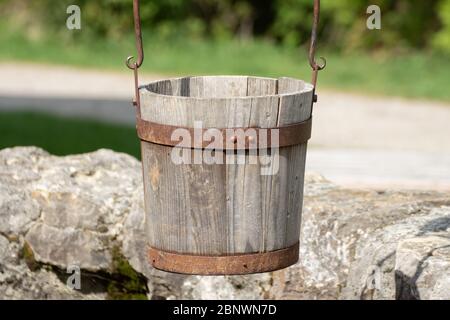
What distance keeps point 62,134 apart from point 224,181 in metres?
5.99

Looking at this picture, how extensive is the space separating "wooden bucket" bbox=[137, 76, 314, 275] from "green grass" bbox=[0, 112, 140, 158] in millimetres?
4838

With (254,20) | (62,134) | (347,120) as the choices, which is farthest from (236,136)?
(254,20)

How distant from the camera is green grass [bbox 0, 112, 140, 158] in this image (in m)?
8.56

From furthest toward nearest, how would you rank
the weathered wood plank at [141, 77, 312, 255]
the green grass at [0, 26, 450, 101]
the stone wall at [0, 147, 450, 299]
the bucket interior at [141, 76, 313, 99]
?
1. the green grass at [0, 26, 450, 101]
2. the stone wall at [0, 147, 450, 299]
3. the bucket interior at [141, 76, 313, 99]
4. the weathered wood plank at [141, 77, 312, 255]

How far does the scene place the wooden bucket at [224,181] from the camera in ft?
Result: 10.8

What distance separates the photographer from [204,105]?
325 cm

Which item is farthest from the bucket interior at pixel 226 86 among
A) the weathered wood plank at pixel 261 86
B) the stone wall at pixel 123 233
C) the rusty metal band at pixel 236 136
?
the stone wall at pixel 123 233

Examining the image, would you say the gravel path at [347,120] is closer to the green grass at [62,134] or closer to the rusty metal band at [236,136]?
the green grass at [62,134]

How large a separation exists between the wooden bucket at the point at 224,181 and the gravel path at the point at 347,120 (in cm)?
302

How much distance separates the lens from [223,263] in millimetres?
3416

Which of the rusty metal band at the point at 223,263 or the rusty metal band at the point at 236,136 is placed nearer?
the rusty metal band at the point at 236,136


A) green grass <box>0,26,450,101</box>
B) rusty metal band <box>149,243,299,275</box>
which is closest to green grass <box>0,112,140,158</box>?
green grass <box>0,26,450,101</box>

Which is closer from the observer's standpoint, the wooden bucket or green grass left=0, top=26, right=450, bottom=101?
the wooden bucket

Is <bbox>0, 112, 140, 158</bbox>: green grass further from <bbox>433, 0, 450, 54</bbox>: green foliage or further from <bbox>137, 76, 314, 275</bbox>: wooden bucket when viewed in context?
<bbox>433, 0, 450, 54</bbox>: green foliage
